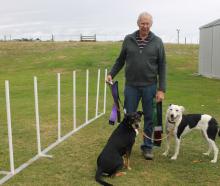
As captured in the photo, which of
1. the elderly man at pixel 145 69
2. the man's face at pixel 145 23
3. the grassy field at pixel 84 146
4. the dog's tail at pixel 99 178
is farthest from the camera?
the elderly man at pixel 145 69

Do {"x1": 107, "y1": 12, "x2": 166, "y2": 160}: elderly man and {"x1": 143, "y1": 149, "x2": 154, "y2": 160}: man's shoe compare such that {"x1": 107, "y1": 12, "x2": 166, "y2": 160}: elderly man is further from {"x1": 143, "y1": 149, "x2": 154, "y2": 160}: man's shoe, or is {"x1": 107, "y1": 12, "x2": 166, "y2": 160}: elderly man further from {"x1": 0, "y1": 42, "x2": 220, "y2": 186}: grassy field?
{"x1": 0, "y1": 42, "x2": 220, "y2": 186}: grassy field

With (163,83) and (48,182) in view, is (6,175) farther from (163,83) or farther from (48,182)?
(163,83)

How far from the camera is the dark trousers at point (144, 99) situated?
666 cm

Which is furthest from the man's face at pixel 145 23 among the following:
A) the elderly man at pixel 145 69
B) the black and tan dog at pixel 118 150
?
the black and tan dog at pixel 118 150

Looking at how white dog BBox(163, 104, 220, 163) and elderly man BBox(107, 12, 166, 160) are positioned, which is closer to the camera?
elderly man BBox(107, 12, 166, 160)

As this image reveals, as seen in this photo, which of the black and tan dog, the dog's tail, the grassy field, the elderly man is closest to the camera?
the dog's tail

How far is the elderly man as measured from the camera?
21.1ft

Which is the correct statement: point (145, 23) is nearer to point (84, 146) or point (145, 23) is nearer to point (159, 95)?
point (159, 95)

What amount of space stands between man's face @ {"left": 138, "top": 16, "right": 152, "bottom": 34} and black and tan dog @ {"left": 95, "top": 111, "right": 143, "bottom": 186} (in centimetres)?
132

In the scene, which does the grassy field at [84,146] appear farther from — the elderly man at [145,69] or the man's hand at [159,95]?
the man's hand at [159,95]

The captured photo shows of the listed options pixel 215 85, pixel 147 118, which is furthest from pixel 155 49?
pixel 215 85

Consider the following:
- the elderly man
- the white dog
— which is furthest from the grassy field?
the elderly man

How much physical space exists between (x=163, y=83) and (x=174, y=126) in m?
0.75

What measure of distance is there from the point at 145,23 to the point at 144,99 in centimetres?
128
